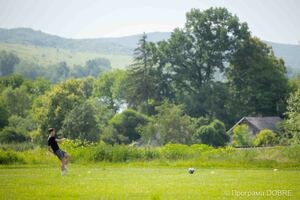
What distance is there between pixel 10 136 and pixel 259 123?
1550 inches

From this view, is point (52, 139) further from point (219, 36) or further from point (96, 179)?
point (219, 36)

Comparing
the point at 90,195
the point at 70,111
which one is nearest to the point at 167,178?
the point at 90,195

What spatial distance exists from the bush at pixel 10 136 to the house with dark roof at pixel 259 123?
3428 cm

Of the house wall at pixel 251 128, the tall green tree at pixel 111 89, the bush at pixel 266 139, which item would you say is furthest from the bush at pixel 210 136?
the tall green tree at pixel 111 89

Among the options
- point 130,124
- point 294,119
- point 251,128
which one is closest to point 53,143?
point 294,119

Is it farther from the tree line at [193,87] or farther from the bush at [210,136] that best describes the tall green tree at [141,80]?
the bush at [210,136]

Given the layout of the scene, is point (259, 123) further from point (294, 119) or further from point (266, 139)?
point (294, 119)

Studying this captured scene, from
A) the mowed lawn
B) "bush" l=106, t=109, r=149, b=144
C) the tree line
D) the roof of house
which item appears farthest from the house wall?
the mowed lawn

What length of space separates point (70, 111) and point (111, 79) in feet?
243

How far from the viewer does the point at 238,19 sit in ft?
367

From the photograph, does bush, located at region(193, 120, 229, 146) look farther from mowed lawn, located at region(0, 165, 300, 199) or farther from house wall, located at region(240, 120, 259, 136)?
mowed lawn, located at region(0, 165, 300, 199)

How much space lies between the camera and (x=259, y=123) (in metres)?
101

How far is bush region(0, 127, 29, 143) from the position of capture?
4039 inches

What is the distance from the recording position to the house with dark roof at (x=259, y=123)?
330ft
